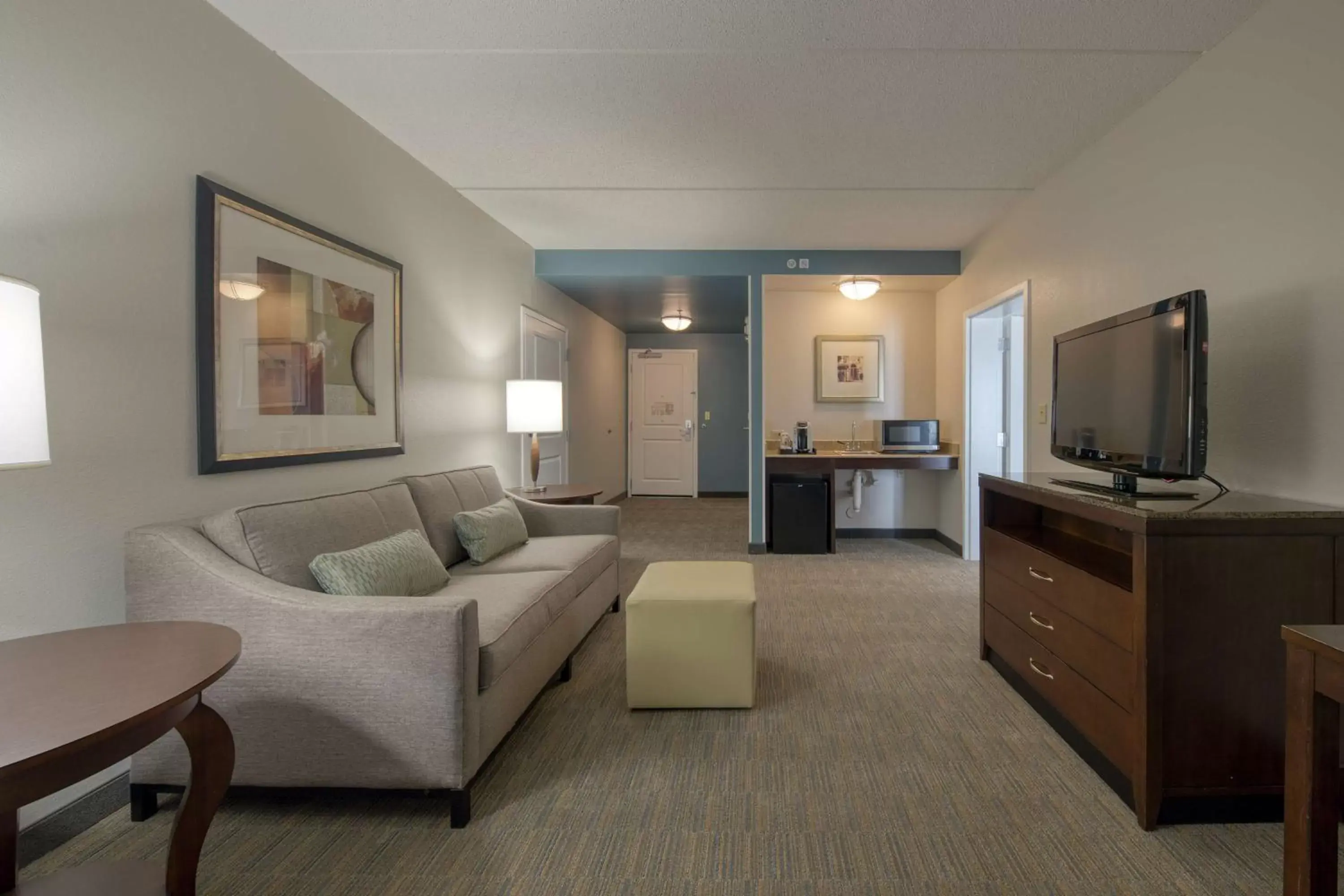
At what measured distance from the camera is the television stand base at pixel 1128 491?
77.5 inches

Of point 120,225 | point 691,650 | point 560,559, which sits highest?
point 120,225

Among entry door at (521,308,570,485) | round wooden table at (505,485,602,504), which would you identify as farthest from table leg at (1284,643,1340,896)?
entry door at (521,308,570,485)

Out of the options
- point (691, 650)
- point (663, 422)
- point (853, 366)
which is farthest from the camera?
point (663, 422)

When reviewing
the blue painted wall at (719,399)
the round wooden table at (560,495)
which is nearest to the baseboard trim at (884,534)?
the round wooden table at (560,495)

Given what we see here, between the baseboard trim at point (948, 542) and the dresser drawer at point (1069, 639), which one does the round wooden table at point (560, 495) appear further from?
the baseboard trim at point (948, 542)

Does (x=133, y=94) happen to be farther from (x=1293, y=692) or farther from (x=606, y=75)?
(x=1293, y=692)

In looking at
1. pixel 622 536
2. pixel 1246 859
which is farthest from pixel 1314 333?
pixel 622 536

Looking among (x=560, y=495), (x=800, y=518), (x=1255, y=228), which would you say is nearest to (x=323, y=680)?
(x=560, y=495)

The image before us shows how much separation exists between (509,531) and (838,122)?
Answer: 2.38 meters

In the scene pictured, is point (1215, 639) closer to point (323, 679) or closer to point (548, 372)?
point (323, 679)

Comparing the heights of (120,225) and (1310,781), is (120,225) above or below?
above

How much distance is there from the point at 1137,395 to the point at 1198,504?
16.2 inches

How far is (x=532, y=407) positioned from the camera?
13.4 ft

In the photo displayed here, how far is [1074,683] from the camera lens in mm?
2035
